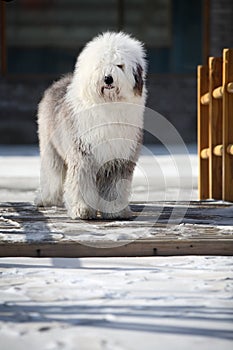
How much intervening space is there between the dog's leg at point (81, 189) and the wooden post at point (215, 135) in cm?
167

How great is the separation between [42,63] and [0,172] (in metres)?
5.06

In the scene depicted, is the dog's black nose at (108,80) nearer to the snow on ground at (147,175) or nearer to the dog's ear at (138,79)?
the dog's ear at (138,79)

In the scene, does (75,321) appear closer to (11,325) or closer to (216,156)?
(11,325)

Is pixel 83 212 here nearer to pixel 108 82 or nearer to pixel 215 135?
pixel 108 82

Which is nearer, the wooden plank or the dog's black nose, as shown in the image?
the wooden plank

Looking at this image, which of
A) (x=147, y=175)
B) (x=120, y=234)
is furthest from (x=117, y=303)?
(x=147, y=175)

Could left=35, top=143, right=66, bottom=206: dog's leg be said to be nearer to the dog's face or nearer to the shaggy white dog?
the shaggy white dog

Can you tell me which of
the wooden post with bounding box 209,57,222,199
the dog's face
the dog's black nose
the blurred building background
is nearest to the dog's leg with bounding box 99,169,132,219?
the dog's face

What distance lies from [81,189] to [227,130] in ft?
5.23

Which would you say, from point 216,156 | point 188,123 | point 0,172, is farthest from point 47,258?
point 188,123

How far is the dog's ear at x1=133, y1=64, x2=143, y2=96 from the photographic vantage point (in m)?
4.89

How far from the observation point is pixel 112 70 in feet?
15.6

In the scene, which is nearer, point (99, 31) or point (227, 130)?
point (227, 130)

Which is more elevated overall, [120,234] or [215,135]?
[215,135]
